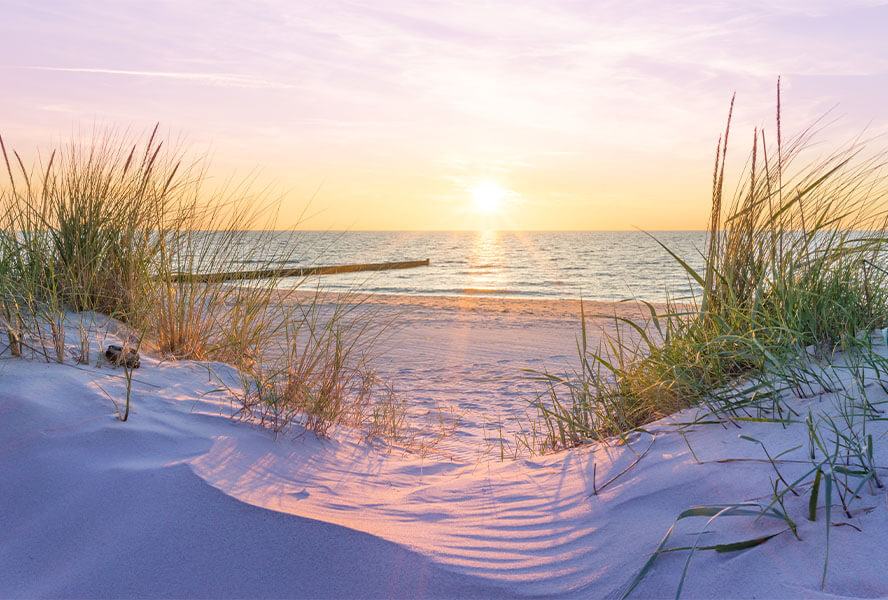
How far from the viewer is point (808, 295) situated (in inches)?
95.3

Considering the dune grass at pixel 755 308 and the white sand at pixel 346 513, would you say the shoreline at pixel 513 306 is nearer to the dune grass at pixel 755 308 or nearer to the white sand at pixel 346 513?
the dune grass at pixel 755 308

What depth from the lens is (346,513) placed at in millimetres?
1746

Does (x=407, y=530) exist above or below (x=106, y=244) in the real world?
below

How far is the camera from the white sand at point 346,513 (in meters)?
1.34

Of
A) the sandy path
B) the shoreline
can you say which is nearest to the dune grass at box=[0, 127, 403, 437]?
the sandy path

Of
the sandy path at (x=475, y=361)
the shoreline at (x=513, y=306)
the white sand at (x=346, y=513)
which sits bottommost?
the sandy path at (x=475, y=361)

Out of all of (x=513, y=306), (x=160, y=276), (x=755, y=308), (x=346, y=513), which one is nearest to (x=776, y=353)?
(x=755, y=308)

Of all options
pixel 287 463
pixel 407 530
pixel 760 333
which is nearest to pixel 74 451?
pixel 287 463

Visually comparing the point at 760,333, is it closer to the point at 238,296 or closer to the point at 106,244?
the point at 238,296

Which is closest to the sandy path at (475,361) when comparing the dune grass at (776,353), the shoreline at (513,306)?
the shoreline at (513,306)

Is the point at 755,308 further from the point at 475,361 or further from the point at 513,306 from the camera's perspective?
the point at 513,306

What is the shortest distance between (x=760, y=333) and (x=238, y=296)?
277cm

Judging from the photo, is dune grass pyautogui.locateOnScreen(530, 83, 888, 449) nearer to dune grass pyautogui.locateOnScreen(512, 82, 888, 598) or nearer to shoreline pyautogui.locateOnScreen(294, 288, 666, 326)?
dune grass pyautogui.locateOnScreen(512, 82, 888, 598)

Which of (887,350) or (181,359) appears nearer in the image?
(887,350)
